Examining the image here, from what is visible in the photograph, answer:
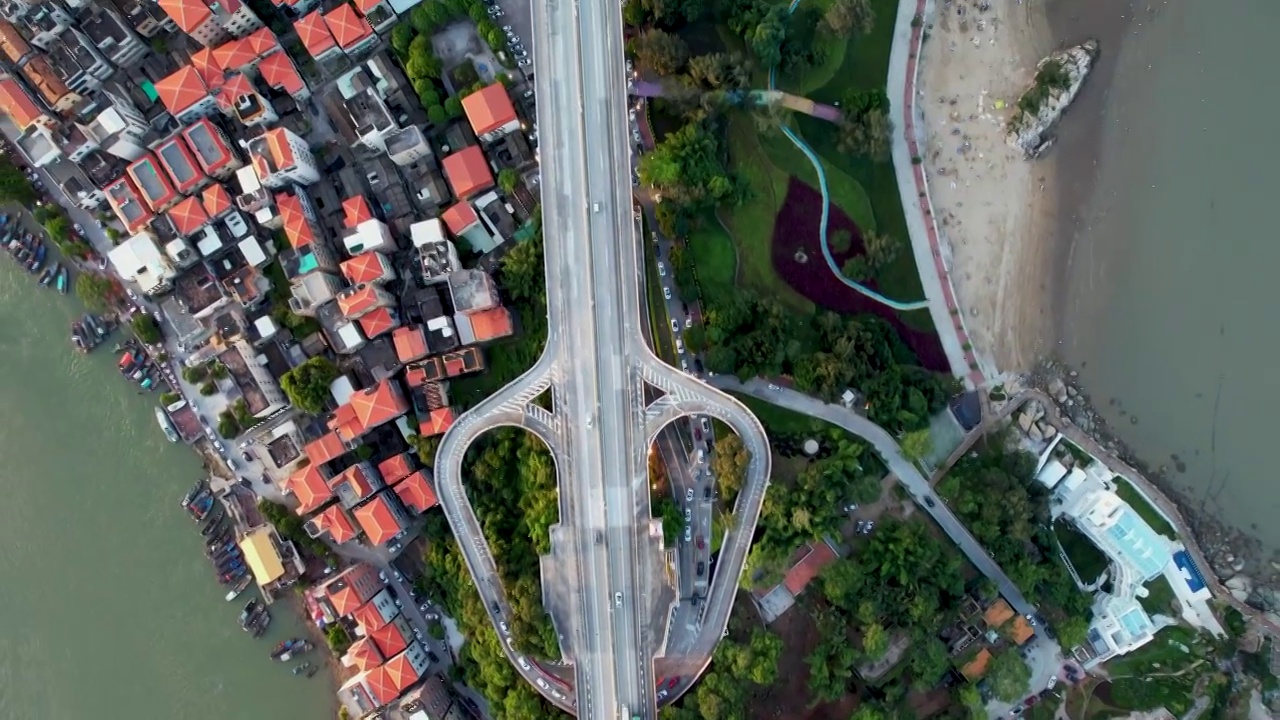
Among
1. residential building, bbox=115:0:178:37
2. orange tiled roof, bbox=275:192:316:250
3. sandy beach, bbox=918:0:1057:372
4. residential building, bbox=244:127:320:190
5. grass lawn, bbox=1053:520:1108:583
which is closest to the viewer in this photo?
residential building, bbox=244:127:320:190

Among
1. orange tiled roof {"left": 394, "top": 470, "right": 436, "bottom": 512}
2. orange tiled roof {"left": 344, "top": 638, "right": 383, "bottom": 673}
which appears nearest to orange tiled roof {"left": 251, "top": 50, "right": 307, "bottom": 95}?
orange tiled roof {"left": 394, "top": 470, "right": 436, "bottom": 512}

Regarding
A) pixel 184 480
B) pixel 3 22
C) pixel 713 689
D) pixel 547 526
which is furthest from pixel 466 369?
pixel 3 22

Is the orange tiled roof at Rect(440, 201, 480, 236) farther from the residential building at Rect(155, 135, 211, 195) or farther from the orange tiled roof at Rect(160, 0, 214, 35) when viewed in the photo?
the orange tiled roof at Rect(160, 0, 214, 35)

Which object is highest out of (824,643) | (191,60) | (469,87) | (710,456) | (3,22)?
(3,22)

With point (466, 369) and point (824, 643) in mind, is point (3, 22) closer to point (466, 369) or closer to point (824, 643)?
point (466, 369)

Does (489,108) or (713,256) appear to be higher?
(489,108)

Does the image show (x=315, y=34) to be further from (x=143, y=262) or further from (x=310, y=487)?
(x=310, y=487)

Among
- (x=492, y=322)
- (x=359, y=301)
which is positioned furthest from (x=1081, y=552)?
(x=359, y=301)
